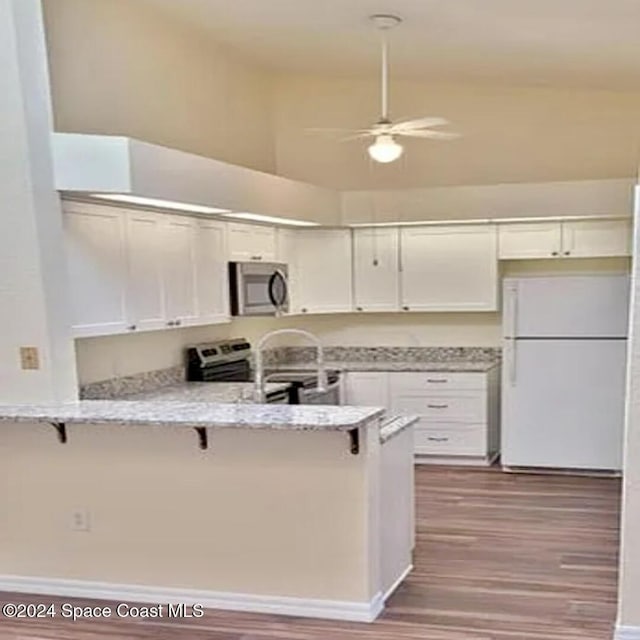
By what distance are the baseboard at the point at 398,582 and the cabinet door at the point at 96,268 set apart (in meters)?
1.93

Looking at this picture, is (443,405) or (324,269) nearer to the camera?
(443,405)

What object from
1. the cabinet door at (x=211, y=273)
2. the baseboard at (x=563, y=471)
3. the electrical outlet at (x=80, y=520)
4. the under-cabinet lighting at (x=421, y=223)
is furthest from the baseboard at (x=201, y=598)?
the under-cabinet lighting at (x=421, y=223)

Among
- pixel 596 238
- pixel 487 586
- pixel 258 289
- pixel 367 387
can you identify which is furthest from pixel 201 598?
pixel 596 238

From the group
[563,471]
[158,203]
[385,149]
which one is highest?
[385,149]

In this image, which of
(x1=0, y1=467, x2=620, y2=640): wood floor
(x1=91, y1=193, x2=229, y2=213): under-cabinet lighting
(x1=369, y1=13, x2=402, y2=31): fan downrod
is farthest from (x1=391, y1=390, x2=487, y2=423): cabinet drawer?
(x1=369, y1=13, x2=402, y2=31): fan downrod

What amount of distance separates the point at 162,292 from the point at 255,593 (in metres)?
1.85

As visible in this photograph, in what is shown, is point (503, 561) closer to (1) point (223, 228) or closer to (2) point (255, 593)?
(2) point (255, 593)

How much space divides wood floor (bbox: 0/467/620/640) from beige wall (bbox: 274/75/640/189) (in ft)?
8.47

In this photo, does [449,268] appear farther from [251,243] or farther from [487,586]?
[487,586]

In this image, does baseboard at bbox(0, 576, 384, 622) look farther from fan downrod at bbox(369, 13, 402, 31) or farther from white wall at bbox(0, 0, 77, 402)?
fan downrod at bbox(369, 13, 402, 31)

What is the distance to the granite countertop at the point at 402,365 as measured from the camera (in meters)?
6.38

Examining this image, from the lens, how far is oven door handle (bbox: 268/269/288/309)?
5816 millimetres

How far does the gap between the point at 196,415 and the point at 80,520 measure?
0.88 meters

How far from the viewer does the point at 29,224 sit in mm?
3732
